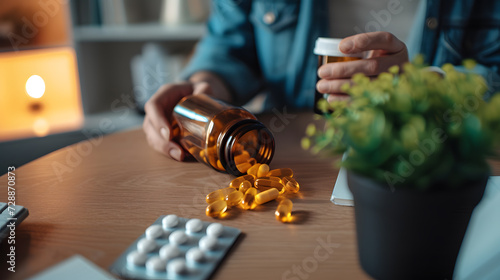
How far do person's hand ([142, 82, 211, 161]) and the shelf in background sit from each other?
2.71 ft

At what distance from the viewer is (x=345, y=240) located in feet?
1.37

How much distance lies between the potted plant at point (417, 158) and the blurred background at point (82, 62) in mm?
1351

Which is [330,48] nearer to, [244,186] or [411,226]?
[244,186]

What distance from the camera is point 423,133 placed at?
0.27 metres

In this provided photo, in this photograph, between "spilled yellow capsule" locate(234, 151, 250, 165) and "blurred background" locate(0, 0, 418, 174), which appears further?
"blurred background" locate(0, 0, 418, 174)

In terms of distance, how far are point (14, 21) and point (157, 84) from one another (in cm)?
62

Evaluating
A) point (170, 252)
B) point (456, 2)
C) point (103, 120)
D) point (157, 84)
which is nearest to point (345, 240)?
point (170, 252)

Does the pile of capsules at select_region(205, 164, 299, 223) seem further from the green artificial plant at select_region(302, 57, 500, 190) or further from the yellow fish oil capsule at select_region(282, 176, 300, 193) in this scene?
the green artificial plant at select_region(302, 57, 500, 190)

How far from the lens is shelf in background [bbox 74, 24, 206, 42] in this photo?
1.58 m

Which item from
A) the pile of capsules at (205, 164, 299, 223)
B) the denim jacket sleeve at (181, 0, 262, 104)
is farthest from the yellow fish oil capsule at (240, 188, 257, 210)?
the denim jacket sleeve at (181, 0, 262, 104)

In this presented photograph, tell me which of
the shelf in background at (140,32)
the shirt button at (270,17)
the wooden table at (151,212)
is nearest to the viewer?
the wooden table at (151,212)

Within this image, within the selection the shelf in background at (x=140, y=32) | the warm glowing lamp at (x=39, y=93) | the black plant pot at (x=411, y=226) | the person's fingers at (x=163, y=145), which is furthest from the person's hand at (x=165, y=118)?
the warm glowing lamp at (x=39, y=93)

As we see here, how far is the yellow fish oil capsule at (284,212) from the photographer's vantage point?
0.46m

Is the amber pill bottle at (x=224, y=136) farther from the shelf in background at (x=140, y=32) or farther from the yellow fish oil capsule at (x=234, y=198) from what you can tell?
the shelf in background at (x=140, y=32)
